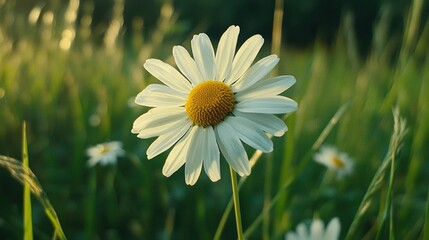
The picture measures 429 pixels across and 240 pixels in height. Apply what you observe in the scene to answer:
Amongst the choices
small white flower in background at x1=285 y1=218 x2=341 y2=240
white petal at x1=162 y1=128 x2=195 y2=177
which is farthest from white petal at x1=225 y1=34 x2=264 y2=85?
small white flower in background at x1=285 y1=218 x2=341 y2=240

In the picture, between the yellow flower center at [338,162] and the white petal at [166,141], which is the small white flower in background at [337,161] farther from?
the white petal at [166,141]

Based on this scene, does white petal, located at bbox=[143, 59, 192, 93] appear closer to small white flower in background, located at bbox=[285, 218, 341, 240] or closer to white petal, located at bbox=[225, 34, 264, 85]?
white petal, located at bbox=[225, 34, 264, 85]

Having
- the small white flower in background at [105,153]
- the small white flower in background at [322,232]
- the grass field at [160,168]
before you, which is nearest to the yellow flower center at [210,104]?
the small white flower in background at [322,232]

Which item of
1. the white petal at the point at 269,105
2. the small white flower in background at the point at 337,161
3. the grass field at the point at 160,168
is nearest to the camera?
the white petal at the point at 269,105

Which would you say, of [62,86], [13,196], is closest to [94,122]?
[13,196]

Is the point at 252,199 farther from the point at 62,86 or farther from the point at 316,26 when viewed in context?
the point at 316,26

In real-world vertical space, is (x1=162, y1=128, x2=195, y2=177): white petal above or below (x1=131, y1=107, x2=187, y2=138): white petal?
below
